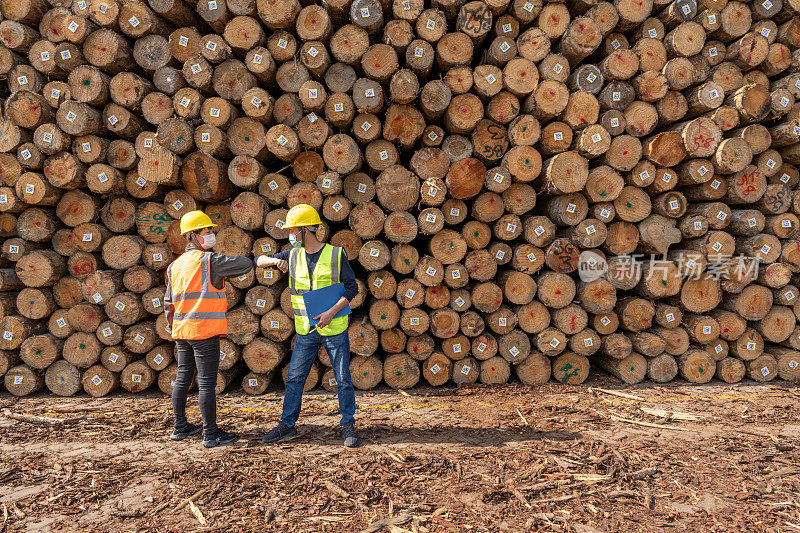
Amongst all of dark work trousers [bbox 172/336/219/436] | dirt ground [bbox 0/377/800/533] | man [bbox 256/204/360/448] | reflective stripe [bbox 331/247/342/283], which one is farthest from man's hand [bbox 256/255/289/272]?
dirt ground [bbox 0/377/800/533]

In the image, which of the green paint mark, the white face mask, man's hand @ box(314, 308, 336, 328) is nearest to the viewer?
man's hand @ box(314, 308, 336, 328)

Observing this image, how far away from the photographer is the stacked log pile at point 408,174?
4.59 meters

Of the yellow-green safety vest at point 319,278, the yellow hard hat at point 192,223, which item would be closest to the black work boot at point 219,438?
the yellow-green safety vest at point 319,278

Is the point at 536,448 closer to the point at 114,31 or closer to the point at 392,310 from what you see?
the point at 392,310

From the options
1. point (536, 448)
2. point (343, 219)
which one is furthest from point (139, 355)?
point (536, 448)

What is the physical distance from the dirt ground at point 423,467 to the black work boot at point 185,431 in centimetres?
8

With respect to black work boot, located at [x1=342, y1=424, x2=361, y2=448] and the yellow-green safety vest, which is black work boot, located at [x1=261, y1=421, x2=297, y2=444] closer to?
Answer: black work boot, located at [x1=342, y1=424, x2=361, y2=448]

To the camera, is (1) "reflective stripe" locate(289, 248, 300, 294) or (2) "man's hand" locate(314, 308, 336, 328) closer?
(2) "man's hand" locate(314, 308, 336, 328)

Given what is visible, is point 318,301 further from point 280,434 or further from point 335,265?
point 280,434

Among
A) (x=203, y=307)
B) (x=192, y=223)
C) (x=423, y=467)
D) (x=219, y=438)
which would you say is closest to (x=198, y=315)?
(x=203, y=307)

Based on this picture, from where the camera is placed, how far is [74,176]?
4.56 m

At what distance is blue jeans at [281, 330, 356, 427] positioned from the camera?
12.0ft

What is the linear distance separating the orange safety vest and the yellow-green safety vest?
640 mm

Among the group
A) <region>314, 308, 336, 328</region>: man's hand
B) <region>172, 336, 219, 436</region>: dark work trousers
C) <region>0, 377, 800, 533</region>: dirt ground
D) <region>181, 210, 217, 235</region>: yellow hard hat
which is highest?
<region>181, 210, 217, 235</region>: yellow hard hat
